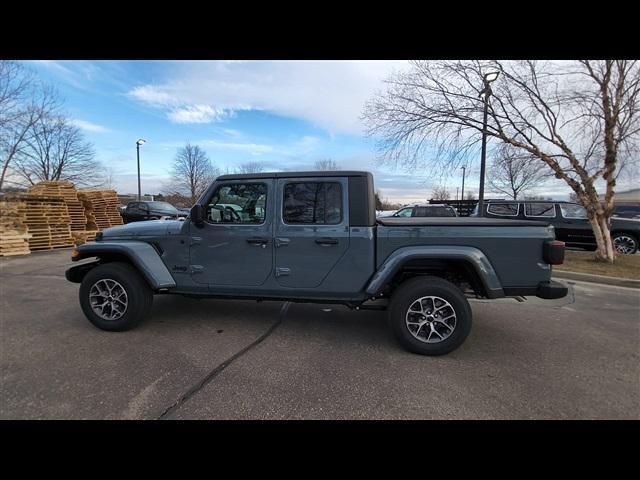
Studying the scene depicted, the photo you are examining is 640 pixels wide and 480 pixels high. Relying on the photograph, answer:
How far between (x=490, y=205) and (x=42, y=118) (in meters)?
27.7

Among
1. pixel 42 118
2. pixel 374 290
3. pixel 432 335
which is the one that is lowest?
pixel 432 335

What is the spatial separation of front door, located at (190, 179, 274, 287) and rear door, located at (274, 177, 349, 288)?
0.15 meters

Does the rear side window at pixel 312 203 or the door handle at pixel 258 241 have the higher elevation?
the rear side window at pixel 312 203

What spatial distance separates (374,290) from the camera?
3.34 m

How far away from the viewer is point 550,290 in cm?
315

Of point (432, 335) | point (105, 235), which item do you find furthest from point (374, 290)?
point (105, 235)

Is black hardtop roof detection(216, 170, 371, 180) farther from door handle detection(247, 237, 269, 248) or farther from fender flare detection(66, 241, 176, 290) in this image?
fender flare detection(66, 241, 176, 290)

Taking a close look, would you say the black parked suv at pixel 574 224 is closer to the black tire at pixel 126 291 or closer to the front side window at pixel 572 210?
the front side window at pixel 572 210

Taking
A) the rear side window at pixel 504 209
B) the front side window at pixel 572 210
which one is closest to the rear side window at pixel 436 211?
the rear side window at pixel 504 209

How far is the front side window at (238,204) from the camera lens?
12.1 ft

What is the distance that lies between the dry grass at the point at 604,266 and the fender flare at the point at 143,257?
28.6ft

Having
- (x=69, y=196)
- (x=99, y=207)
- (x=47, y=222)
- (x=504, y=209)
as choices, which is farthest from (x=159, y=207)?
(x=504, y=209)
